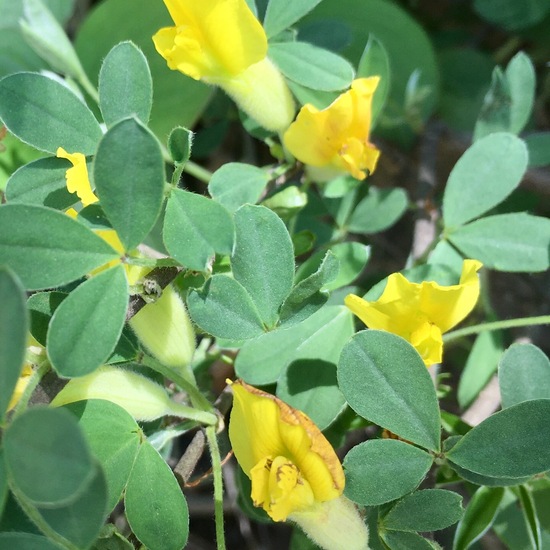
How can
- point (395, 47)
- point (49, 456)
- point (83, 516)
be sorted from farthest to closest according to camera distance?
point (395, 47)
point (83, 516)
point (49, 456)

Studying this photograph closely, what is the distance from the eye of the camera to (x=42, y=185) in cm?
91

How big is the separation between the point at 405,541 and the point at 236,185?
512 millimetres

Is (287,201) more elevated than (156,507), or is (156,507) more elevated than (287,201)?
(287,201)

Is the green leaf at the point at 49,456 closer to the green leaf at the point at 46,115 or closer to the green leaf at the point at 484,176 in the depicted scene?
the green leaf at the point at 46,115

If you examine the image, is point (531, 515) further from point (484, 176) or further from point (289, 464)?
point (484, 176)

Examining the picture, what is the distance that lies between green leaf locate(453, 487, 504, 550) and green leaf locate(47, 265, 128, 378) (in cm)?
Result: 52

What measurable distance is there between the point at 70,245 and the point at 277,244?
0.23 meters

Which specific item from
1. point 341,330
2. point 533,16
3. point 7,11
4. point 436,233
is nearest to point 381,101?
point 436,233

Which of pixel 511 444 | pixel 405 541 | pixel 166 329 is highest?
pixel 166 329

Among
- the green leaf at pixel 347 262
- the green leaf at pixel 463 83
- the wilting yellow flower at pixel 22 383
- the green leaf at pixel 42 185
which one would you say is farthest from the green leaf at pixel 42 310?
the green leaf at pixel 463 83

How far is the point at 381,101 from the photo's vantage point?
111 centimetres

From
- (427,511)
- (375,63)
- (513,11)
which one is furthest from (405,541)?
(513,11)

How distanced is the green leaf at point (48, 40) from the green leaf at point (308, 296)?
0.67m

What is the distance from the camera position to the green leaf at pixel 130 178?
25.8 inches
